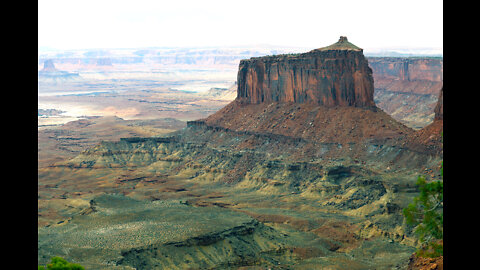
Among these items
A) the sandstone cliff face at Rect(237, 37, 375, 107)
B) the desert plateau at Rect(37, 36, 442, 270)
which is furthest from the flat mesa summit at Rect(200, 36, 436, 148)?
the desert plateau at Rect(37, 36, 442, 270)

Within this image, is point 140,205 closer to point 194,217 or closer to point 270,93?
point 194,217

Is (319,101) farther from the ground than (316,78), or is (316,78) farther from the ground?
(316,78)

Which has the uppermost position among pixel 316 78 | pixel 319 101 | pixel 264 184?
pixel 316 78

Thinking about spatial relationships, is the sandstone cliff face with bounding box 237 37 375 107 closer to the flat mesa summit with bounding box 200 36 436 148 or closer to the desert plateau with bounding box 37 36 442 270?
the flat mesa summit with bounding box 200 36 436 148

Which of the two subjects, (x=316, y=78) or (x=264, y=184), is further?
(x=316, y=78)

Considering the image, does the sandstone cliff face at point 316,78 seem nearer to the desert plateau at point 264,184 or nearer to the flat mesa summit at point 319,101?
the flat mesa summit at point 319,101

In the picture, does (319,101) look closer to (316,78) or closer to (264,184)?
(316,78)

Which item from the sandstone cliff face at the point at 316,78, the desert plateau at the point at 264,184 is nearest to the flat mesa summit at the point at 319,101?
the sandstone cliff face at the point at 316,78

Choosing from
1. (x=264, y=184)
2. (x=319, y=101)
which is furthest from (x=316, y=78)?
(x=264, y=184)
